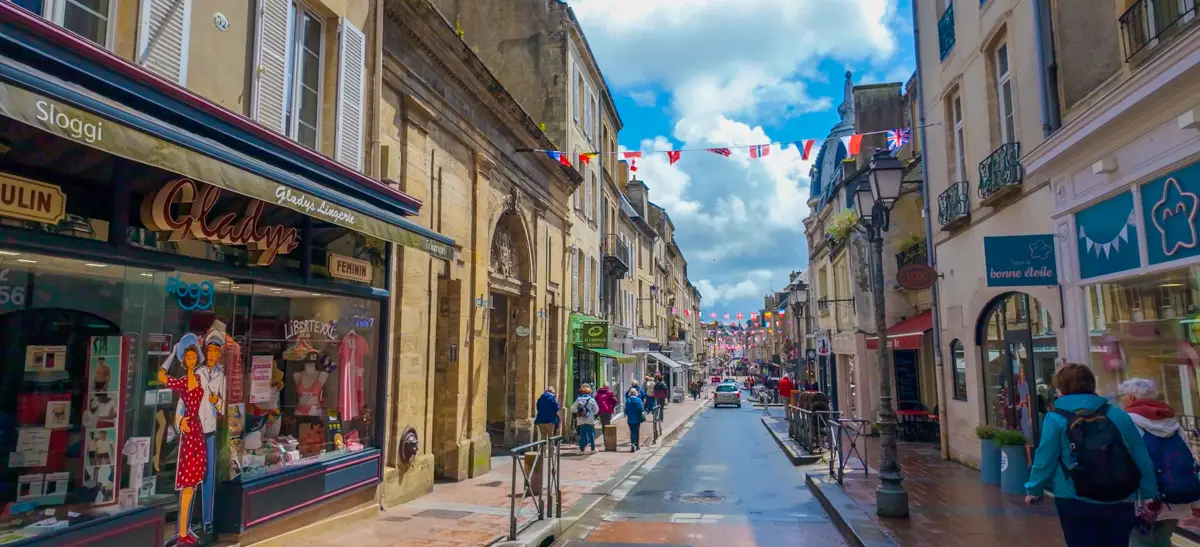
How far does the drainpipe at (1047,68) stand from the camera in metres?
8.86

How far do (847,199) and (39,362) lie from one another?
70.1 ft

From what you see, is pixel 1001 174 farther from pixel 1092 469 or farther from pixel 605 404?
pixel 605 404

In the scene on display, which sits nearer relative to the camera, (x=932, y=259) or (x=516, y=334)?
(x=932, y=259)

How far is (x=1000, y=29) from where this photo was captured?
10.3 m

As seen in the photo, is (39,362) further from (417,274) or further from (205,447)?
(417,274)

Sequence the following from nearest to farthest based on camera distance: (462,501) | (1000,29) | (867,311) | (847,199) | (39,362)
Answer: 1. (39,362)
2. (462,501)
3. (1000,29)
4. (867,311)
5. (847,199)

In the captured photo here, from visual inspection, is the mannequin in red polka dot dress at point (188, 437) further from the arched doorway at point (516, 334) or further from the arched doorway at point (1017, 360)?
the arched doorway at point (1017, 360)

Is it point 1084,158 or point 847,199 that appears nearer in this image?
point 1084,158

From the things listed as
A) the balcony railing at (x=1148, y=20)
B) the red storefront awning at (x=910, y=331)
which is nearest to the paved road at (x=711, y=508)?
the red storefront awning at (x=910, y=331)

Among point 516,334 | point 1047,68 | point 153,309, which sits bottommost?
point 153,309

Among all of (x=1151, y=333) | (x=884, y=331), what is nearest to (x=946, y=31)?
(x=884, y=331)

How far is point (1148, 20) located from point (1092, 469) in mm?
5789

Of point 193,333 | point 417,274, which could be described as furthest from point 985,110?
point 193,333

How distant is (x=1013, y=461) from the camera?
9.09 m
